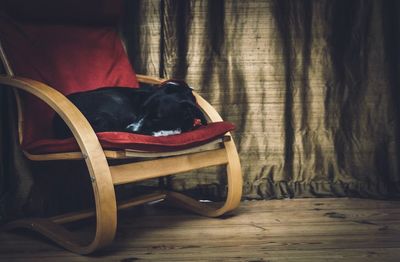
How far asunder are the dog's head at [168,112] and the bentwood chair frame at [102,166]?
102mm

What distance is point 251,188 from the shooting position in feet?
7.12

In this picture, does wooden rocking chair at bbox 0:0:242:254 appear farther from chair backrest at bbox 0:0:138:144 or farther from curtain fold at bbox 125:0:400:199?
curtain fold at bbox 125:0:400:199

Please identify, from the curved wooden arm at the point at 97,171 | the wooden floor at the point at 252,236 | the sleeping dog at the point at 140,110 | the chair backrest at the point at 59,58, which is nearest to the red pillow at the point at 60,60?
the chair backrest at the point at 59,58

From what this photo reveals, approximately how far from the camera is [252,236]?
5.28ft

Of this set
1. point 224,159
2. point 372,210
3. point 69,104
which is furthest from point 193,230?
point 372,210

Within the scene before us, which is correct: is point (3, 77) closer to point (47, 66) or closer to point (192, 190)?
point (47, 66)

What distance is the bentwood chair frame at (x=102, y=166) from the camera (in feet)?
4.48

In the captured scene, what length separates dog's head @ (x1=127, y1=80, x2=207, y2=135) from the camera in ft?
5.12

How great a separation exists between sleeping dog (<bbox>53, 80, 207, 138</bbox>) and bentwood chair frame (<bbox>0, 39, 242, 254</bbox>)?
10 cm

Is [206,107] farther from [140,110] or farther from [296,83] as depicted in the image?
[296,83]

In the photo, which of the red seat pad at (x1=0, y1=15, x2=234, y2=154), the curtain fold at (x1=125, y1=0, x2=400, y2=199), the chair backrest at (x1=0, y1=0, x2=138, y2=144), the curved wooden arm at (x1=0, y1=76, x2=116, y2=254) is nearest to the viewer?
the curved wooden arm at (x1=0, y1=76, x2=116, y2=254)

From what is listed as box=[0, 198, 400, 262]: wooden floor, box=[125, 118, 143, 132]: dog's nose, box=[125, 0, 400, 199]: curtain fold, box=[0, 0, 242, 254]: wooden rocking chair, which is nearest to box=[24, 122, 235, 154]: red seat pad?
box=[0, 0, 242, 254]: wooden rocking chair

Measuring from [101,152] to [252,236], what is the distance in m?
0.59

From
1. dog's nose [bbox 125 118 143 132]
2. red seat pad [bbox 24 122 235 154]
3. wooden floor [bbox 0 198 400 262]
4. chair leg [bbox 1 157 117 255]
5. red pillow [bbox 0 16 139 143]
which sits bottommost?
wooden floor [bbox 0 198 400 262]
